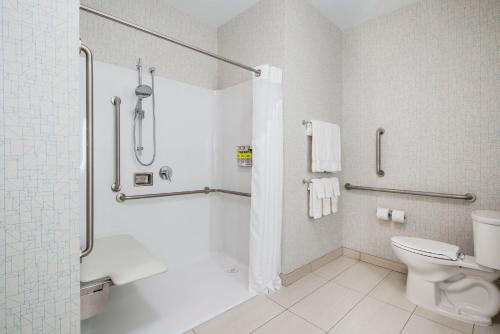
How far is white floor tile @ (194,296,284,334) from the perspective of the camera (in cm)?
139

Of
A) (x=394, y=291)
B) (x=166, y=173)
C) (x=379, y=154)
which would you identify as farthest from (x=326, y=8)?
(x=394, y=291)

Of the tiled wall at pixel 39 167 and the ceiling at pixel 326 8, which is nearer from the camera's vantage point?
the tiled wall at pixel 39 167

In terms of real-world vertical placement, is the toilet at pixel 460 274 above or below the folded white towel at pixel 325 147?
below

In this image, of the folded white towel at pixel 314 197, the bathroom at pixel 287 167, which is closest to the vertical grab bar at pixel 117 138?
the bathroom at pixel 287 167

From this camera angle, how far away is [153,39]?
2023 millimetres

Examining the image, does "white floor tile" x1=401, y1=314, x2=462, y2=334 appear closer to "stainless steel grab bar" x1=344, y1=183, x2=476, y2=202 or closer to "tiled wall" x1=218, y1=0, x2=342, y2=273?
"tiled wall" x1=218, y1=0, x2=342, y2=273

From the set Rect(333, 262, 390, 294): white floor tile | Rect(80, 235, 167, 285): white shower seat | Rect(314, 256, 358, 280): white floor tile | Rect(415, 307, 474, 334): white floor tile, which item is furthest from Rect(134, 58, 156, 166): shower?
Rect(415, 307, 474, 334): white floor tile

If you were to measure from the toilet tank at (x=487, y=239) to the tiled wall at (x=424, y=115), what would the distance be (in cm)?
40

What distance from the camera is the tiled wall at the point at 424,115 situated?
1731mm

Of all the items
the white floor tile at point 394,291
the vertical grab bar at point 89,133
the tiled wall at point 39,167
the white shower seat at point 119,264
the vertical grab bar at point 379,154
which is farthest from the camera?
the vertical grab bar at point 379,154

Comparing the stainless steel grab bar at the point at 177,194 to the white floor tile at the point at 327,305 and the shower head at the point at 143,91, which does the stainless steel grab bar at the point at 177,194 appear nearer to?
the shower head at the point at 143,91

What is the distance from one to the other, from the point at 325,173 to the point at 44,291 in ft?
6.96

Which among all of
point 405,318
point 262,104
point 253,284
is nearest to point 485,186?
point 405,318

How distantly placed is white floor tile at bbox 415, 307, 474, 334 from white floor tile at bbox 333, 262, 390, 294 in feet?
1.14
